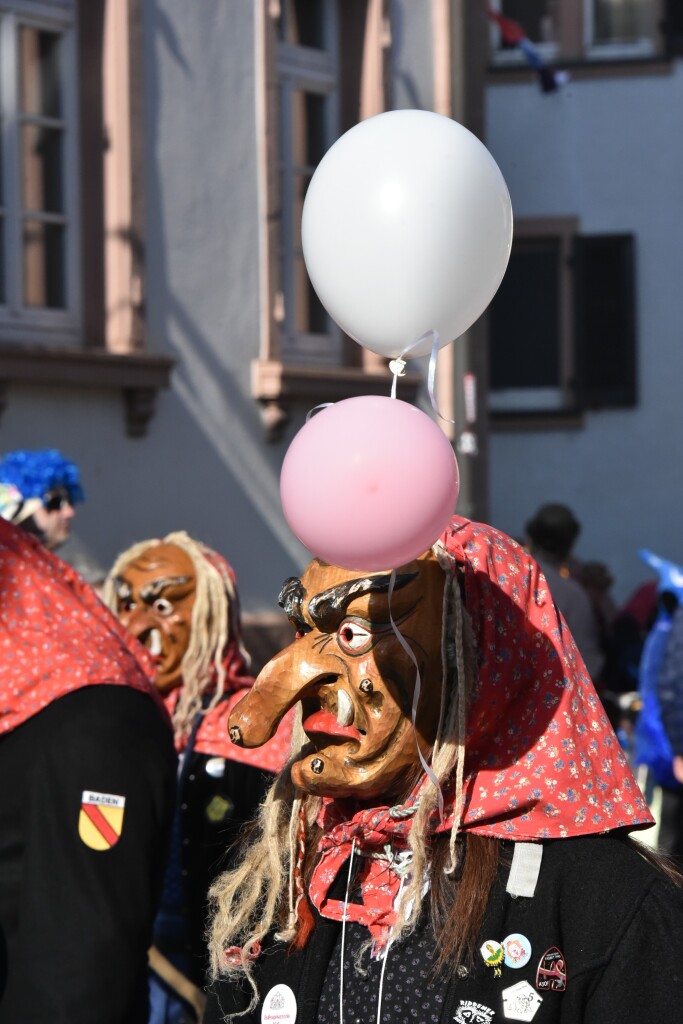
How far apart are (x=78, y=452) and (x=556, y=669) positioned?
627 centimetres

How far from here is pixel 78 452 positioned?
28.2 feet

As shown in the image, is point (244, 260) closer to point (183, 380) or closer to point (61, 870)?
point (183, 380)

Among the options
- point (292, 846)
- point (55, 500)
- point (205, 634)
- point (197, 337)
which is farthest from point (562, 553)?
point (292, 846)

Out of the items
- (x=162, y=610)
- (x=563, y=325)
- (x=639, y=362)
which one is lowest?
(x=162, y=610)

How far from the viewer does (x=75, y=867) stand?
3.06 metres

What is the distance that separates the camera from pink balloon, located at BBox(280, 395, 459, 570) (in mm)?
2270

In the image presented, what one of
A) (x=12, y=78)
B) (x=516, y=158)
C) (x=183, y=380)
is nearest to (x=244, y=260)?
(x=183, y=380)

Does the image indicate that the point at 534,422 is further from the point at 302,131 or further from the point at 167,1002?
the point at 167,1002

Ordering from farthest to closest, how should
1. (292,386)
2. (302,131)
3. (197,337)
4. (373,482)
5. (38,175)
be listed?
(302,131), (292,386), (197,337), (38,175), (373,482)

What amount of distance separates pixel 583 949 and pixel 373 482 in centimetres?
78

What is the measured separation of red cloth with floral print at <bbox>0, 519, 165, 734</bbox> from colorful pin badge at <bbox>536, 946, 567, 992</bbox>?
109 cm

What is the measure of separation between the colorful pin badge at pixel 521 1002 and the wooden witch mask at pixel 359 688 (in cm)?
34

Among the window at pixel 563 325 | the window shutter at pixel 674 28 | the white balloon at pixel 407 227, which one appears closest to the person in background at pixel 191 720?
the white balloon at pixel 407 227

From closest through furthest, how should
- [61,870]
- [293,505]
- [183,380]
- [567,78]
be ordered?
[293,505] < [61,870] < [183,380] < [567,78]
